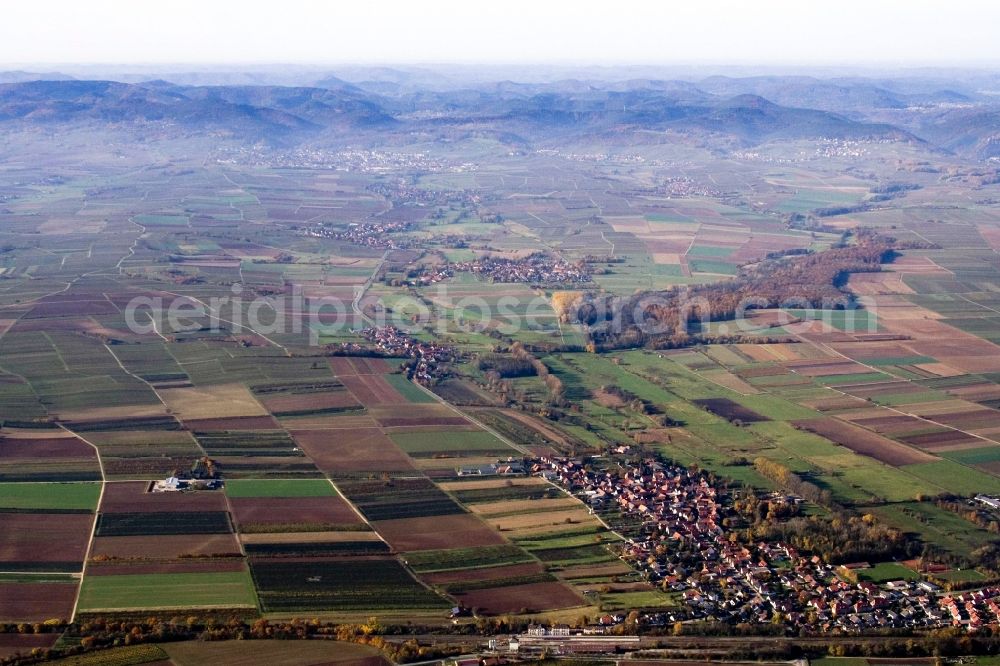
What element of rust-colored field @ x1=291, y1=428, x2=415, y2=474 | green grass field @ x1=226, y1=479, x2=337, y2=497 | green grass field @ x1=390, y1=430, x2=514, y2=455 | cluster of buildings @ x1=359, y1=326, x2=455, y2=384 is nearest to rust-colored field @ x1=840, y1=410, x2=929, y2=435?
green grass field @ x1=390, y1=430, x2=514, y2=455

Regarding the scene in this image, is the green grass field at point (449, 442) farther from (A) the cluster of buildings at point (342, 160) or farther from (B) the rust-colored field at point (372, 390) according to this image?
(A) the cluster of buildings at point (342, 160)

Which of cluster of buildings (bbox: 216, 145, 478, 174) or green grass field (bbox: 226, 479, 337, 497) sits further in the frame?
cluster of buildings (bbox: 216, 145, 478, 174)

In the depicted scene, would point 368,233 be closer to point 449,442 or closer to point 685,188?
point 685,188

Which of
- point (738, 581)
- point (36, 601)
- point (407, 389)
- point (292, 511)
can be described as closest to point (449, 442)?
point (407, 389)

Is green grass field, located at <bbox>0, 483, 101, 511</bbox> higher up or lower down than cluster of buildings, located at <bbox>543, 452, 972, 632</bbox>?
higher up

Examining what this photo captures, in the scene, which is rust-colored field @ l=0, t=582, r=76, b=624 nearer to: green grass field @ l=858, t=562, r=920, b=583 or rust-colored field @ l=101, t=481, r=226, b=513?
rust-colored field @ l=101, t=481, r=226, b=513

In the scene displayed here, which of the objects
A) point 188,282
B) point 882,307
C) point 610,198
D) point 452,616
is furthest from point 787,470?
point 610,198

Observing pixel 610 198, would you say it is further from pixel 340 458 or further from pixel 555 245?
pixel 340 458
